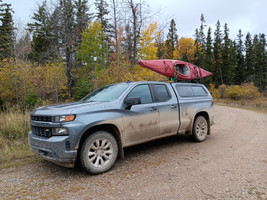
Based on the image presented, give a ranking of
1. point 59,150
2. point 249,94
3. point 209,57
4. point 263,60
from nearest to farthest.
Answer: point 59,150 < point 249,94 < point 209,57 < point 263,60

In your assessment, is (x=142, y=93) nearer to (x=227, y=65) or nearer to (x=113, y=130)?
(x=113, y=130)

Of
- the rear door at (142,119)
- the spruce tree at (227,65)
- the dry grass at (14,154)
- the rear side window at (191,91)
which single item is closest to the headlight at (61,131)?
the rear door at (142,119)

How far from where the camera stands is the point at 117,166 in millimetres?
4230

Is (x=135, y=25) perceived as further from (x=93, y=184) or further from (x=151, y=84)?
(x=93, y=184)

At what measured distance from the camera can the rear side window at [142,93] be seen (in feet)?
15.4

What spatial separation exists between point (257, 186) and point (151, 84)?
3.16 metres

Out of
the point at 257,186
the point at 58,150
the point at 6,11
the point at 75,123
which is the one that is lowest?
the point at 257,186

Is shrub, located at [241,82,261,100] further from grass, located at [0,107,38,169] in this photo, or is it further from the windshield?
grass, located at [0,107,38,169]

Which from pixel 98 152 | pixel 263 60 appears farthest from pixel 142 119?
pixel 263 60

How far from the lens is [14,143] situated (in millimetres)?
5895

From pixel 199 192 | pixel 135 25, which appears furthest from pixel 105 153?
pixel 135 25

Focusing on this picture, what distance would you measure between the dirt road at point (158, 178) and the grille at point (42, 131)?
0.83 metres

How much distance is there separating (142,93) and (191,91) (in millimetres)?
2144

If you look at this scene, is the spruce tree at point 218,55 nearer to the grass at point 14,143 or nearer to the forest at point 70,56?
the forest at point 70,56
